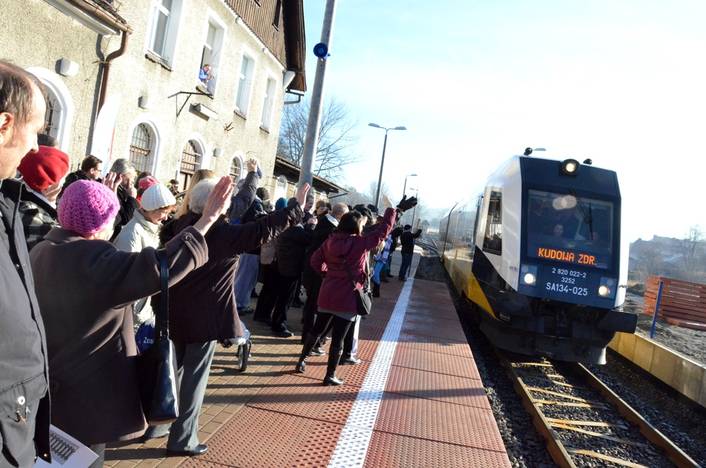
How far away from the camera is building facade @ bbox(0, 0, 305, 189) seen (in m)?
8.70

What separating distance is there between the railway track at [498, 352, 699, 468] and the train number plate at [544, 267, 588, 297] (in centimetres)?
146

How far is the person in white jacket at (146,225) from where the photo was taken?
146 inches

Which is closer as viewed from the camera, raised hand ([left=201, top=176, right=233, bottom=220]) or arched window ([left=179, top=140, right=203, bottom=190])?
raised hand ([left=201, top=176, right=233, bottom=220])

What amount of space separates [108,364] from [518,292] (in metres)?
7.17

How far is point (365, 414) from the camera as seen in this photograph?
5.07m

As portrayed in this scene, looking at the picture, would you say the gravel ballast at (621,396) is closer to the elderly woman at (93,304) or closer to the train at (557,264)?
the train at (557,264)

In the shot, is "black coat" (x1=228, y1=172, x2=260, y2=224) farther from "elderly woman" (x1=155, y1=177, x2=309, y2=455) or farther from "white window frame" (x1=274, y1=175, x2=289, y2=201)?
"white window frame" (x1=274, y1=175, x2=289, y2=201)

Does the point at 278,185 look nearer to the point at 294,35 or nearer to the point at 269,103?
the point at 269,103

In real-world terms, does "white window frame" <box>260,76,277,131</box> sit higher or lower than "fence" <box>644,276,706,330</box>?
higher

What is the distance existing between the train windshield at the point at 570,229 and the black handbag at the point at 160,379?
7.32 metres

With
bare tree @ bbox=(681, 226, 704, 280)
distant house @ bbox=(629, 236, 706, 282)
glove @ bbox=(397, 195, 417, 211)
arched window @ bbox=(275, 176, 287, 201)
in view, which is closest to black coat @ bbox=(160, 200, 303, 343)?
glove @ bbox=(397, 195, 417, 211)

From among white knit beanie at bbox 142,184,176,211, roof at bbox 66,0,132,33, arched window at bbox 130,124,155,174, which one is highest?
roof at bbox 66,0,132,33

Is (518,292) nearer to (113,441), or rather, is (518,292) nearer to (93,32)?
(113,441)

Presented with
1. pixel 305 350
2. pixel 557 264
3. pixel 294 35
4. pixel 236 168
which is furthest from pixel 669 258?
pixel 305 350
